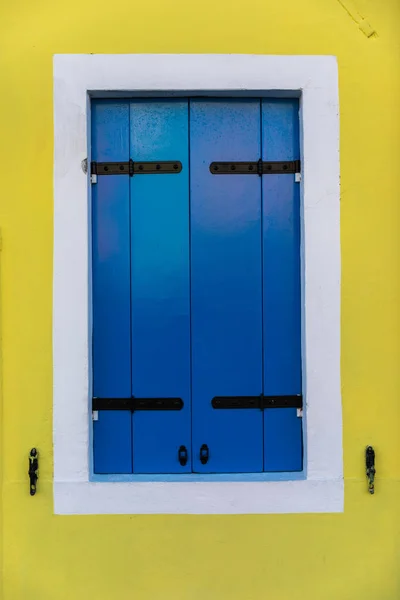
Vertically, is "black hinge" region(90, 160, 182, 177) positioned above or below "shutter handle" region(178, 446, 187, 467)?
above

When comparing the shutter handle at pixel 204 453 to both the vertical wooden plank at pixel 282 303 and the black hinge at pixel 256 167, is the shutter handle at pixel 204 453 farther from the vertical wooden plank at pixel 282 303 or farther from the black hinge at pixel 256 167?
the black hinge at pixel 256 167

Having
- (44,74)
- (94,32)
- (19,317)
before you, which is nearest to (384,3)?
(94,32)

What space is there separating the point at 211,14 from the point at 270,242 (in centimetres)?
101

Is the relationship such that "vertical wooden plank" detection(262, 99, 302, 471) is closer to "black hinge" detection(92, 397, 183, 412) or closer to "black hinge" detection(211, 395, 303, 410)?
"black hinge" detection(211, 395, 303, 410)

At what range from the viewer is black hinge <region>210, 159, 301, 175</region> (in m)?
2.13

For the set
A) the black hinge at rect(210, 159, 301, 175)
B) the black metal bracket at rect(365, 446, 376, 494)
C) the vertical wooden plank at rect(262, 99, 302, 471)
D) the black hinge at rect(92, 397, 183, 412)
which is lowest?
the black metal bracket at rect(365, 446, 376, 494)

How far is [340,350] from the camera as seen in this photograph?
2074 millimetres

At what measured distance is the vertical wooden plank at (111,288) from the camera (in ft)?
6.97

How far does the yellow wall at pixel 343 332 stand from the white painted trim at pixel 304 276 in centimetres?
5

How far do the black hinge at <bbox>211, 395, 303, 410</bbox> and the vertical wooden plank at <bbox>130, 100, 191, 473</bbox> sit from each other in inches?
5.9

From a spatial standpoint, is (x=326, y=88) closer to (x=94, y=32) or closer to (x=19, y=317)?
(x=94, y=32)

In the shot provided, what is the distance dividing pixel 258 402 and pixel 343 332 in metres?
0.48

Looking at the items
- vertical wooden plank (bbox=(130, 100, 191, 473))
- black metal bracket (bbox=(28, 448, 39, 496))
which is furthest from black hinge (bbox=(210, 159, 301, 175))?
black metal bracket (bbox=(28, 448, 39, 496))

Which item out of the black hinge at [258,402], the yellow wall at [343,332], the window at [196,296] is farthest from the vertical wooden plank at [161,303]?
the yellow wall at [343,332]
